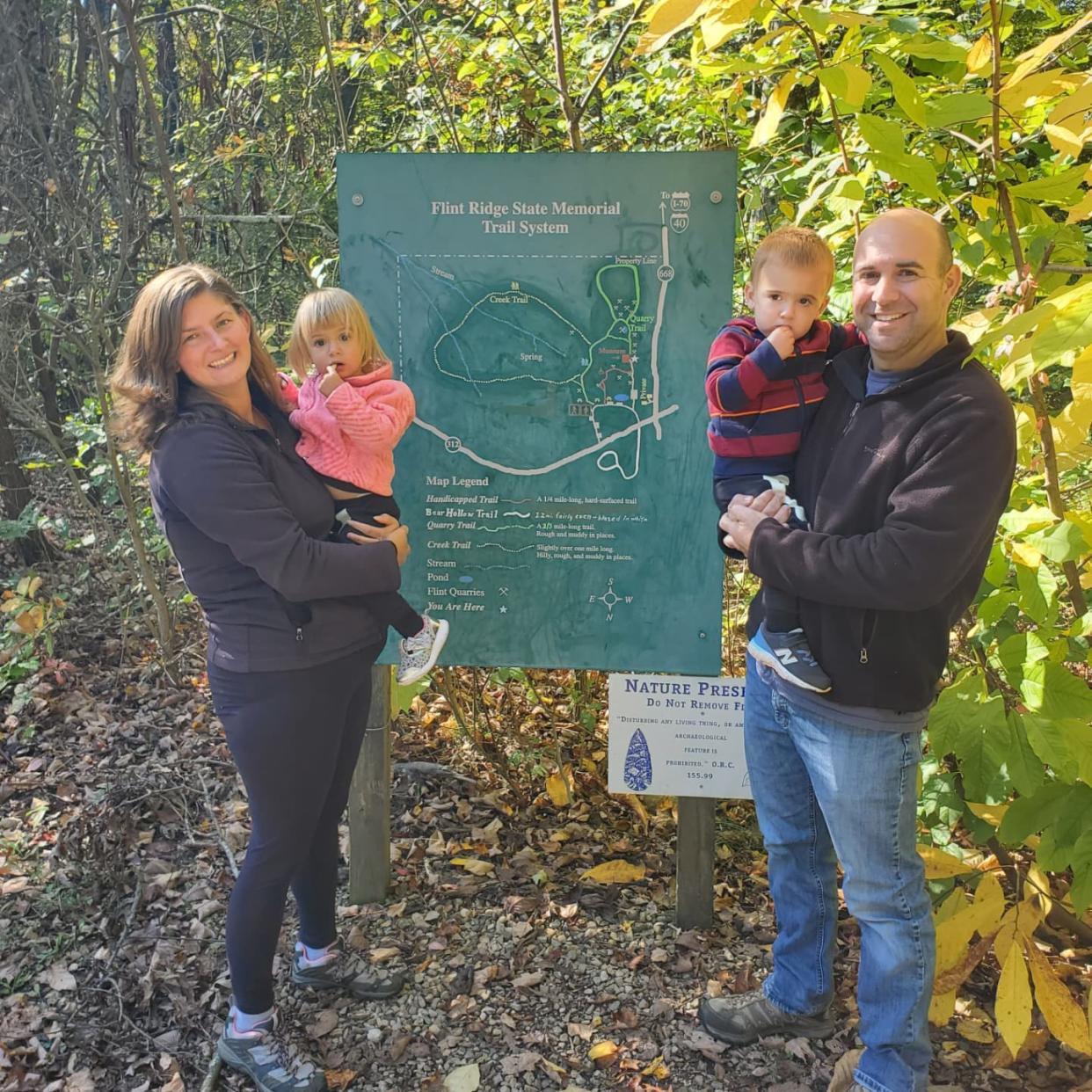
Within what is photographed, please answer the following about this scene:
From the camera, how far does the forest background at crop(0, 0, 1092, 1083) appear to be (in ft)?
6.59

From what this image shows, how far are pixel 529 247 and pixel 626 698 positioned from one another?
1430mm

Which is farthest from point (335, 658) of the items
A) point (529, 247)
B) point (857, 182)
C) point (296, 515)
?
point (857, 182)

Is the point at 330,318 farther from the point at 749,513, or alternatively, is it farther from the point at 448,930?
the point at 448,930

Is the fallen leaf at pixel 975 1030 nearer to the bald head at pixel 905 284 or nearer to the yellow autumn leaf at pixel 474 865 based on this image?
the yellow autumn leaf at pixel 474 865

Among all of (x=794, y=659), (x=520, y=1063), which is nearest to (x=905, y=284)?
(x=794, y=659)

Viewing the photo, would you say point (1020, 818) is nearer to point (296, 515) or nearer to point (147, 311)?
point (296, 515)

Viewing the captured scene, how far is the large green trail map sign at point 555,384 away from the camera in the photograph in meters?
2.58

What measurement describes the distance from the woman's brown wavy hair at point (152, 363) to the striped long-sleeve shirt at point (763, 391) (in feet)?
4.05

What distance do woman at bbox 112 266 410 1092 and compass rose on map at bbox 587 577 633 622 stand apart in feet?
2.33

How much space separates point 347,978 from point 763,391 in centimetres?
213

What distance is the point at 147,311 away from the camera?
204 centimetres

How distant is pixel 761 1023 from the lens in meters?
2.53

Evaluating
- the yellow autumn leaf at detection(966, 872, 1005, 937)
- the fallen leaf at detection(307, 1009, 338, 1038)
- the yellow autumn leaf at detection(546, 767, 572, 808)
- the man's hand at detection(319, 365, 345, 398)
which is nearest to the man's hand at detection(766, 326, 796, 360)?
the man's hand at detection(319, 365, 345, 398)

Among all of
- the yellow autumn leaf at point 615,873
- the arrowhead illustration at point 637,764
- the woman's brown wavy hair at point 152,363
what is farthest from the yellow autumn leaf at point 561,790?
the woman's brown wavy hair at point 152,363
